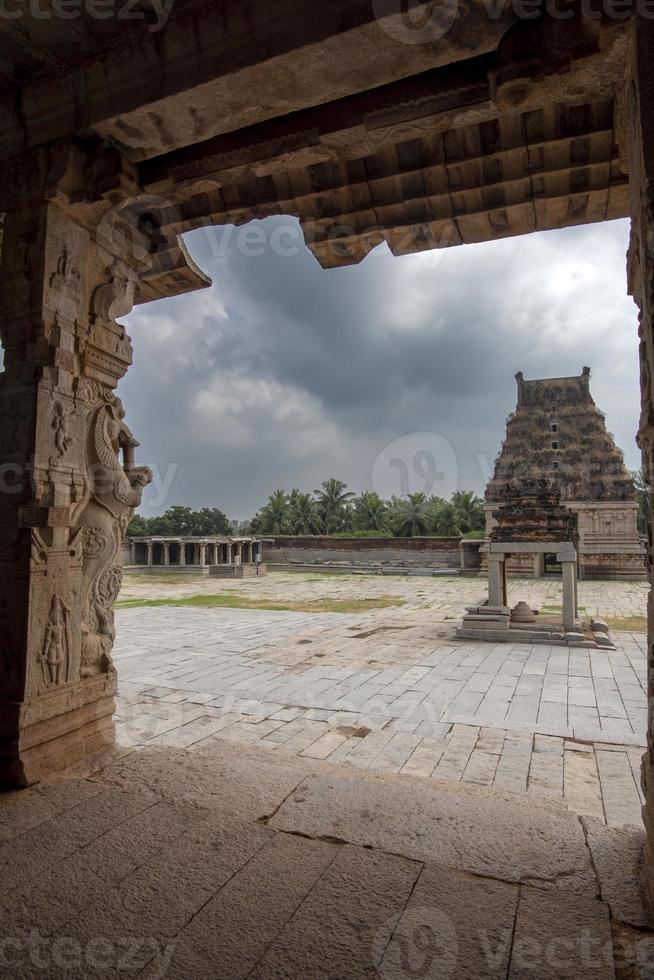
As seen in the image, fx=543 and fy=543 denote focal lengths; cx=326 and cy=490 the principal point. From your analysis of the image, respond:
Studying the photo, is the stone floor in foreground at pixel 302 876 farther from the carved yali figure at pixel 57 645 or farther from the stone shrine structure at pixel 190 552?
the stone shrine structure at pixel 190 552

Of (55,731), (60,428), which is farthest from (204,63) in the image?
(55,731)

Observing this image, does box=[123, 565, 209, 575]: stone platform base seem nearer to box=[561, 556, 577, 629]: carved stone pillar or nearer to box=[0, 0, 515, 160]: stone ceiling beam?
box=[561, 556, 577, 629]: carved stone pillar

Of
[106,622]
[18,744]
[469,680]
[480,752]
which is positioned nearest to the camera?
[18,744]

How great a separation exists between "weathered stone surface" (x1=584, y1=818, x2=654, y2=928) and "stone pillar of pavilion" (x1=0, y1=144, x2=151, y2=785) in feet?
8.36

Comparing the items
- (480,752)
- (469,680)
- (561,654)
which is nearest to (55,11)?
(480,752)

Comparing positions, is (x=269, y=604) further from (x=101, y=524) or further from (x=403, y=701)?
(x=101, y=524)

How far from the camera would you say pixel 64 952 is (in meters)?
1.58

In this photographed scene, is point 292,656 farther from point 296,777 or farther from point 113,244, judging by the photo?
point 113,244

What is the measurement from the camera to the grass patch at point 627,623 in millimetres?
12703

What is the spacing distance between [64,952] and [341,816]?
115 cm

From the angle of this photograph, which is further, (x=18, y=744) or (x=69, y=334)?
(x=69, y=334)

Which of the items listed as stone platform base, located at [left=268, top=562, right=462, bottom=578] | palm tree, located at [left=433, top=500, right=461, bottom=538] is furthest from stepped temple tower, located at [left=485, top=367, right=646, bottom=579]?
palm tree, located at [left=433, top=500, right=461, bottom=538]

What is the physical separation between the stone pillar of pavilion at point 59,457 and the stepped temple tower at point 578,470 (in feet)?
94.7

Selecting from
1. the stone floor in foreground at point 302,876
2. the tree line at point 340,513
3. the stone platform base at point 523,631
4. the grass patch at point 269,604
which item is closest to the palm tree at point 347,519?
the tree line at point 340,513
